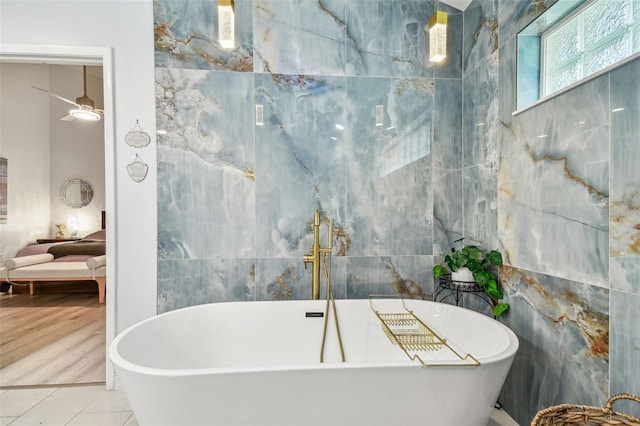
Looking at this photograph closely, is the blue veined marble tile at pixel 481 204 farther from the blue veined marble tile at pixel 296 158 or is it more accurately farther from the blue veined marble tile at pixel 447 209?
the blue veined marble tile at pixel 296 158

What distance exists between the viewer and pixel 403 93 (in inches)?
86.7

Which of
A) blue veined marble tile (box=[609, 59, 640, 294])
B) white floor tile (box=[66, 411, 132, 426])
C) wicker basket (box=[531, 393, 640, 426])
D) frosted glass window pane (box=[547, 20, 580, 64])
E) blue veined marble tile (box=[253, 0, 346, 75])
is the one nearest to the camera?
wicker basket (box=[531, 393, 640, 426])

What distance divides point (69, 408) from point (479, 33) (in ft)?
10.6

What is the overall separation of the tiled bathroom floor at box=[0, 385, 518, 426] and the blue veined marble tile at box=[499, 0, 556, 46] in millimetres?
2038

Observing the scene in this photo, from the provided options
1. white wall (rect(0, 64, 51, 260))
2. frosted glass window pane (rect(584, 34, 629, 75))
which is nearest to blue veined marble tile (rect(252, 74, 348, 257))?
A: frosted glass window pane (rect(584, 34, 629, 75))

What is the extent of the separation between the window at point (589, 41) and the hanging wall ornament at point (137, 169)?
230 cm

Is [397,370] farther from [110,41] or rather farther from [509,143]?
[110,41]

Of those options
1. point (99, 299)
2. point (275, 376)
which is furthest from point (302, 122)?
point (99, 299)

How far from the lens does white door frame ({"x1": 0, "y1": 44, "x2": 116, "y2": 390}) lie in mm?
2004

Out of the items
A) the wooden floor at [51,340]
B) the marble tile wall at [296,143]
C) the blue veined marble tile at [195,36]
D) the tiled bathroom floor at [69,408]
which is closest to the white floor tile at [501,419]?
the tiled bathroom floor at [69,408]

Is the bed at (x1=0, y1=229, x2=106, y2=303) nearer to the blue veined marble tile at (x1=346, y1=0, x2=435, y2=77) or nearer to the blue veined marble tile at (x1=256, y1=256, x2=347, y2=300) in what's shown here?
the blue veined marble tile at (x1=256, y1=256, x2=347, y2=300)

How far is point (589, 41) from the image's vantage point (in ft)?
4.68

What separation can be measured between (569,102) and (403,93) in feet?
3.28

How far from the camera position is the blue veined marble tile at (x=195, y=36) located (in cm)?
205
